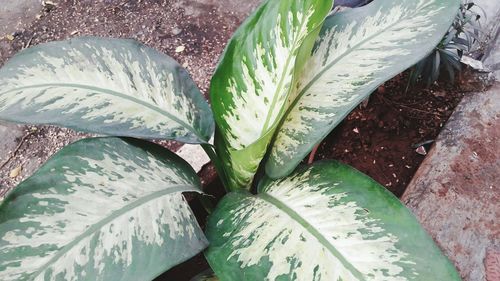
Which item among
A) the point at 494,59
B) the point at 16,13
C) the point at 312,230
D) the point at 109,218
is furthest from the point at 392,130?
the point at 16,13

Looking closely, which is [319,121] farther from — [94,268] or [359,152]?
[359,152]

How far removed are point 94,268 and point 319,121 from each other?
0.44m

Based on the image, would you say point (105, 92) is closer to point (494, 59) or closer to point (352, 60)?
point (352, 60)

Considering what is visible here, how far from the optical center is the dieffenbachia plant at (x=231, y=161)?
751 millimetres

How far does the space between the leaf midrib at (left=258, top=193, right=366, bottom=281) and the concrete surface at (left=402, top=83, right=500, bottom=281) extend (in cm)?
35

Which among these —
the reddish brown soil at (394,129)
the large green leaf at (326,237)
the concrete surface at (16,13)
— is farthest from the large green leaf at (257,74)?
the concrete surface at (16,13)

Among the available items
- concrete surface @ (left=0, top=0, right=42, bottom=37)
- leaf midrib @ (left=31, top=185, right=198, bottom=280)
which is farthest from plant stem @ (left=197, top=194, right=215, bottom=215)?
concrete surface @ (left=0, top=0, right=42, bottom=37)

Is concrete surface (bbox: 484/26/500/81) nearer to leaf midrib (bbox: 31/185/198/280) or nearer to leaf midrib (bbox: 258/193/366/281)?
leaf midrib (bbox: 258/193/366/281)

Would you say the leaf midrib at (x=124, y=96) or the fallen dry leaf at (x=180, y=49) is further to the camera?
the fallen dry leaf at (x=180, y=49)

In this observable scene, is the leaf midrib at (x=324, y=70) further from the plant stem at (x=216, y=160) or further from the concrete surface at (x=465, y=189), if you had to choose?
the concrete surface at (x=465, y=189)

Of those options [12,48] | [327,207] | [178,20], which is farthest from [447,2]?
[12,48]

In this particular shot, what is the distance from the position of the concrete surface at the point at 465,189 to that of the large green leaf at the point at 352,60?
333 millimetres

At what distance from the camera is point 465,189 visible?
1.12 metres

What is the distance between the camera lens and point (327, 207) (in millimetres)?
837
